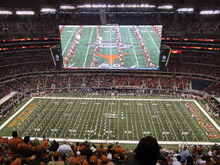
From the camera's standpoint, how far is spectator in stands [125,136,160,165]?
261 cm

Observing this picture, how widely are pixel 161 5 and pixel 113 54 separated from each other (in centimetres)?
1361

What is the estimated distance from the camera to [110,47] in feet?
141

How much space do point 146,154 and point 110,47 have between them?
41.1 meters

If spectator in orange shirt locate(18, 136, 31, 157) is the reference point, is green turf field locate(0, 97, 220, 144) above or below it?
below

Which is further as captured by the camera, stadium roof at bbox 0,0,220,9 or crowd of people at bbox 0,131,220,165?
stadium roof at bbox 0,0,220,9

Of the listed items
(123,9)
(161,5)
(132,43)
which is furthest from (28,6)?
(161,5)

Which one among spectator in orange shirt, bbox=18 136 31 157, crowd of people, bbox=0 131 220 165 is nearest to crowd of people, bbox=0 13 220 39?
crowd of people, bbox=0 131 220 165

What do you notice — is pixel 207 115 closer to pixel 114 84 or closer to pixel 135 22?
pixel 114 84

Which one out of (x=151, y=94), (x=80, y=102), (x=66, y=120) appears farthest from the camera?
(x=151, y=94)

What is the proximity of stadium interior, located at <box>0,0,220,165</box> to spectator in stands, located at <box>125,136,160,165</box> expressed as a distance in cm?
2064

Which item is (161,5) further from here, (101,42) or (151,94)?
(151,94)

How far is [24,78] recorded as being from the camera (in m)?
43.3

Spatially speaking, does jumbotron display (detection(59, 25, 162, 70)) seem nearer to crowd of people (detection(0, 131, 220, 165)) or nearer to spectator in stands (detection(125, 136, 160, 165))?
crowd of people (detection(0, 131, 220, 165))

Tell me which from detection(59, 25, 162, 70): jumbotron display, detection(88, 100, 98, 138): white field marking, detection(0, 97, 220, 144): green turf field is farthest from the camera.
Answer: detection(59, 25, 162, 70): jumbotron display
